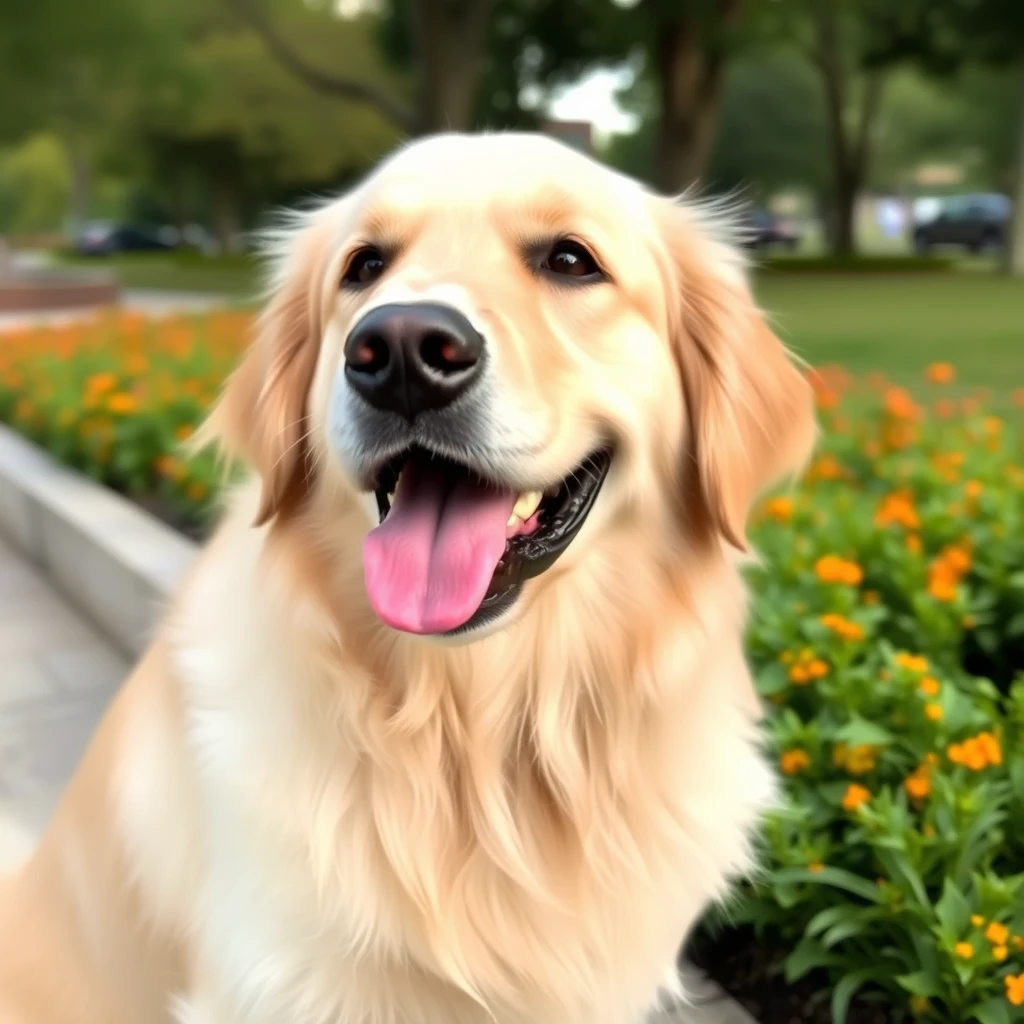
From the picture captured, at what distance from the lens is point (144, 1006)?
195 cm

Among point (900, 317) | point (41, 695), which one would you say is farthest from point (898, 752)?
point (900, 317)

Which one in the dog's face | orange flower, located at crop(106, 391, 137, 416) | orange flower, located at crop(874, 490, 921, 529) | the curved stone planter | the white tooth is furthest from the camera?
the curved stone planter

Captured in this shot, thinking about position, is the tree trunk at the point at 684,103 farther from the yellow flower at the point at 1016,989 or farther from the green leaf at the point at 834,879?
the yellow flower at the point at 1016,989

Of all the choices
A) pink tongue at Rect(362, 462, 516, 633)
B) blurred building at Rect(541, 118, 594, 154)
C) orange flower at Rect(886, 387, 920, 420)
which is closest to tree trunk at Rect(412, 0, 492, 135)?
blurred building at Rect(541, 118, 594, 154)

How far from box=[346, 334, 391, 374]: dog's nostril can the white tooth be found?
332 millimetres

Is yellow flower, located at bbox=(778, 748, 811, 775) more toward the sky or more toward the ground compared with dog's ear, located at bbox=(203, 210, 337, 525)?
more toward the ground

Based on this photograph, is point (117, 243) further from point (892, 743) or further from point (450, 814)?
point (450, 814)

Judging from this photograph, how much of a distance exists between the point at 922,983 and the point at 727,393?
1.18m

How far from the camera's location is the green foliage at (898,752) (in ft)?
6.48

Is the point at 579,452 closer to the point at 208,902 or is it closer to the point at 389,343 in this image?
the point at 389,343

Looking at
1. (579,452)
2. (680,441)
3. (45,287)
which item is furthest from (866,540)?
(45,287)

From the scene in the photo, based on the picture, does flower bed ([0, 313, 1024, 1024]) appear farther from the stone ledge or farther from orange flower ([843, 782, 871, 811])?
the stone ledge

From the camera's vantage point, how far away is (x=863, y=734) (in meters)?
2.27

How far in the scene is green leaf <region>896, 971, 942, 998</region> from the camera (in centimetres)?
193
